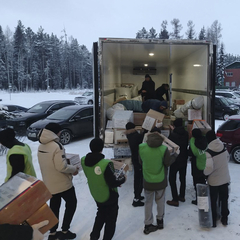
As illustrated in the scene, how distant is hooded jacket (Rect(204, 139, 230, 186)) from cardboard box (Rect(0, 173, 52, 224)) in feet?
8.01

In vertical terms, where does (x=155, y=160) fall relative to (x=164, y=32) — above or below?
below

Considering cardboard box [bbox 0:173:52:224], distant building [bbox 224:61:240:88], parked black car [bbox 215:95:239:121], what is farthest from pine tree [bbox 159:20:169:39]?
cardboard box [bbox 0:173:52:224]

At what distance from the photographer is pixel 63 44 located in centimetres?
7375

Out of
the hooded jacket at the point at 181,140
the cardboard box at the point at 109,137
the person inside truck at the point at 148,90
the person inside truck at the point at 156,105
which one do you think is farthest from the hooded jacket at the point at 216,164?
the person inside truck at the point at 148,90

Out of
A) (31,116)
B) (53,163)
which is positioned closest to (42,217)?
(53,163)

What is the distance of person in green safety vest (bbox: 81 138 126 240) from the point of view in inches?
123

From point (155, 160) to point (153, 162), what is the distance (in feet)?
0.14

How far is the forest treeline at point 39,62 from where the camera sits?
192 feet

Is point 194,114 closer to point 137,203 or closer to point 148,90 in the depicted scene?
point 137,203

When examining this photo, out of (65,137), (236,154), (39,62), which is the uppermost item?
(39,62)

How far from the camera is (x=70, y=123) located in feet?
33.0

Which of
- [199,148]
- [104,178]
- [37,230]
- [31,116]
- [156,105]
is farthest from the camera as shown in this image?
[31,116]

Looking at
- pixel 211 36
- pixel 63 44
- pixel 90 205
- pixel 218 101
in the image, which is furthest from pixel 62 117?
pixel 63 44

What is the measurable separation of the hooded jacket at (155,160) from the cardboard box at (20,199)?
173 centimetres
